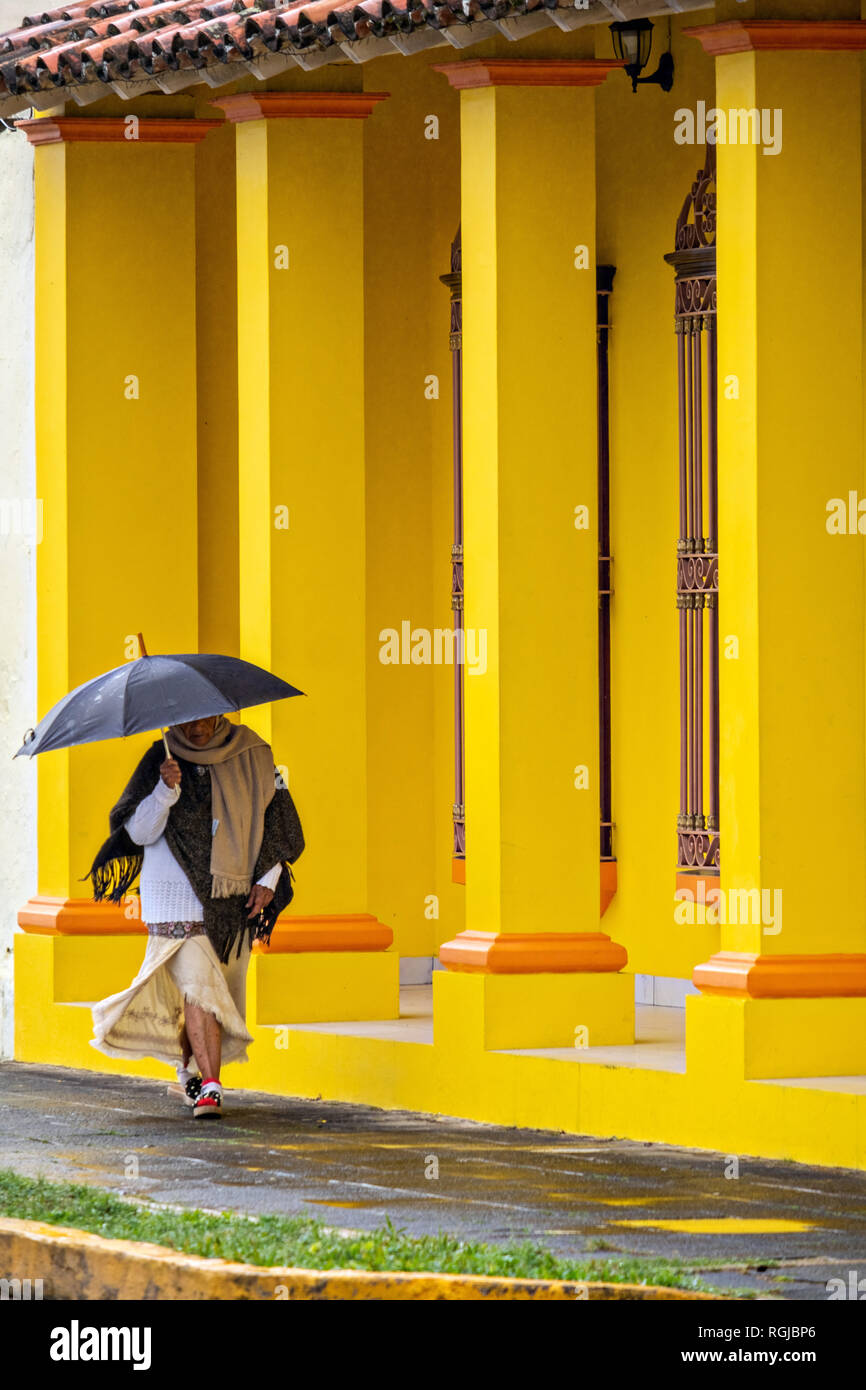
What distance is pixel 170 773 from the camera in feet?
37.6

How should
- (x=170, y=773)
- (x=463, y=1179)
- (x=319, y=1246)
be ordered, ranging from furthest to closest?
(x=170, y=773) < (x=463, y=1179) < (x=319, y=1246)

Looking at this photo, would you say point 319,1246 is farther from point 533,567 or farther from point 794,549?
point 533,567

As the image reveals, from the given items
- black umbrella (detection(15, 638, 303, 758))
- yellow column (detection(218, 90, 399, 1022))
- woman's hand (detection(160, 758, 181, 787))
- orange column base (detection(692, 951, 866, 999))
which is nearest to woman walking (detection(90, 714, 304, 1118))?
woman's hand (detection(160, 758, 181, 787))

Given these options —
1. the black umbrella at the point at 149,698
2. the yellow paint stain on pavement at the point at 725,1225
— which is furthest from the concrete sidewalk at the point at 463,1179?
the black umbrella at the point at 149,698

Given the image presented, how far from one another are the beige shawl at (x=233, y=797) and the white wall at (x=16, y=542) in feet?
9.24

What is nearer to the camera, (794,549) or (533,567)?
(794,549)

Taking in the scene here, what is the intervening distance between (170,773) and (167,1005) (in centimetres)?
96

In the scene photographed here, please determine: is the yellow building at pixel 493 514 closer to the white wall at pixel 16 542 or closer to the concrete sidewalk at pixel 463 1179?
the white wall at pixel 16 542

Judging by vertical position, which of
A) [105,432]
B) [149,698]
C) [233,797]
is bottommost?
[233,797]

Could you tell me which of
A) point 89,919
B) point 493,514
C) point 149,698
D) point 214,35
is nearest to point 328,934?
point 89,919

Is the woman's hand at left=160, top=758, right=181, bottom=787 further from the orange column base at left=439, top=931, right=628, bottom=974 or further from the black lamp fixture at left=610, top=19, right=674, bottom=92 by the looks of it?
the black lamp fixture at left=610, top=19, right=674, bottom=92

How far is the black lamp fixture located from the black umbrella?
130 inches

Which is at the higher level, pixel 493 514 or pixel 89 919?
pixel 493 514

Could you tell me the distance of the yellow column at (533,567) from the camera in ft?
37.7
